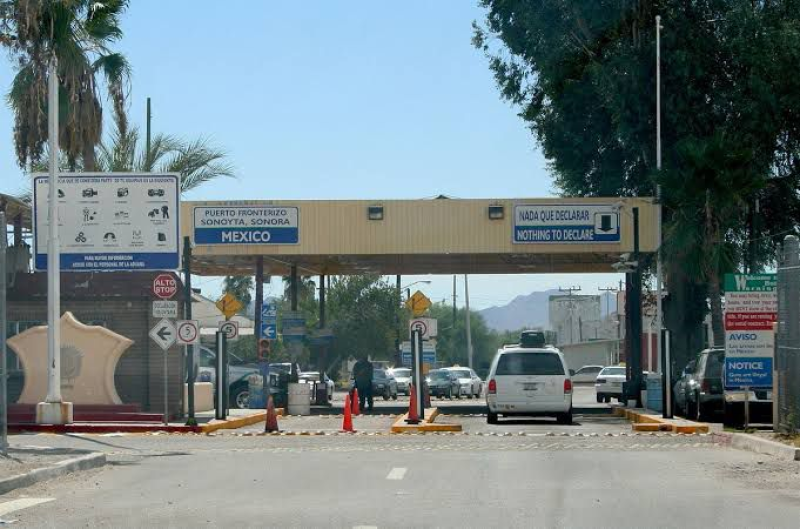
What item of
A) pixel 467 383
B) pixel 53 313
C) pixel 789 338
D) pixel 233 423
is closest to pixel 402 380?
pixel 467 383

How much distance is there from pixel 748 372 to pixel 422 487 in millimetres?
10386

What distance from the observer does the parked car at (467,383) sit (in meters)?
58.4

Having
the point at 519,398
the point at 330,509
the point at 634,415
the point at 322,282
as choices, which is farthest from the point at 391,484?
the point at 322,282

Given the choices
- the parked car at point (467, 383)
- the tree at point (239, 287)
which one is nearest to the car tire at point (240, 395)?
the parked car at point (467, 383)

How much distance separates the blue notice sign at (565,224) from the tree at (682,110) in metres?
1.75

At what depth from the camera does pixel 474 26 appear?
48.1 m

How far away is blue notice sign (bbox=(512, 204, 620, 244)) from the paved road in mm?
17609

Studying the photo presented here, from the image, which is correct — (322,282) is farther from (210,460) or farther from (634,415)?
(210,460)

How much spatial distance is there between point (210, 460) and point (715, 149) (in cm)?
2157

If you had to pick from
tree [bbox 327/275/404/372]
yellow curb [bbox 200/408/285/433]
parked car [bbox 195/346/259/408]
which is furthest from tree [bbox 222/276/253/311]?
yellow curb [bbox 200/408/285/433]

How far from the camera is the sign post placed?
23156mm

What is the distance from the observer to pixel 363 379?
133 ft

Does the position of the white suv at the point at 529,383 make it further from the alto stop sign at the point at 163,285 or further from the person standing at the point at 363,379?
the person standing at the point at 363,379

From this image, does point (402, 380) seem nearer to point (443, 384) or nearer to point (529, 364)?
point (443, 384)
